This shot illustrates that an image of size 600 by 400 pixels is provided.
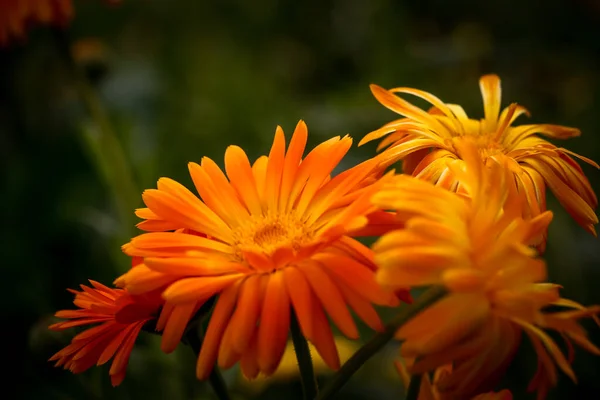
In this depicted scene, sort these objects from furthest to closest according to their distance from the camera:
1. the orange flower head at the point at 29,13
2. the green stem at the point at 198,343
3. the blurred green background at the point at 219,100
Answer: the blurred green background at the point at 219,100, the orange flower head at the point at 29,13, the green stem at the point at 198,343

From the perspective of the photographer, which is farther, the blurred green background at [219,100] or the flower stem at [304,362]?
the blurred green background at [219,100]

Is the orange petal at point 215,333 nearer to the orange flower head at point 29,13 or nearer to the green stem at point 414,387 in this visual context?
the green stem at point 414,387

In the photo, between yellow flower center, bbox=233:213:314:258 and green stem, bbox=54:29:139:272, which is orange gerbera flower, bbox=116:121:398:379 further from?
green stem, bbox=54:29:139:272

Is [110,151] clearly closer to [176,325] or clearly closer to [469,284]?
[176,325]

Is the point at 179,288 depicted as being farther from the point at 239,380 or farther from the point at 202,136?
the point at 202,136

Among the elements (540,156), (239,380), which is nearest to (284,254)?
(540,156)

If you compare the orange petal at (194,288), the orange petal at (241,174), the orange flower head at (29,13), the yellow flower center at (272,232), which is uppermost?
the orange flower head at (29,13)

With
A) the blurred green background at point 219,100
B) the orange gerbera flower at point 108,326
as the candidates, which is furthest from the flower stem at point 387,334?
the blurred green background at point 219,100

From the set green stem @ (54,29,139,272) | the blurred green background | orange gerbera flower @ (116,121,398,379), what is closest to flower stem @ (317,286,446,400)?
orange gerbera flower @ (116,121,398,379)
